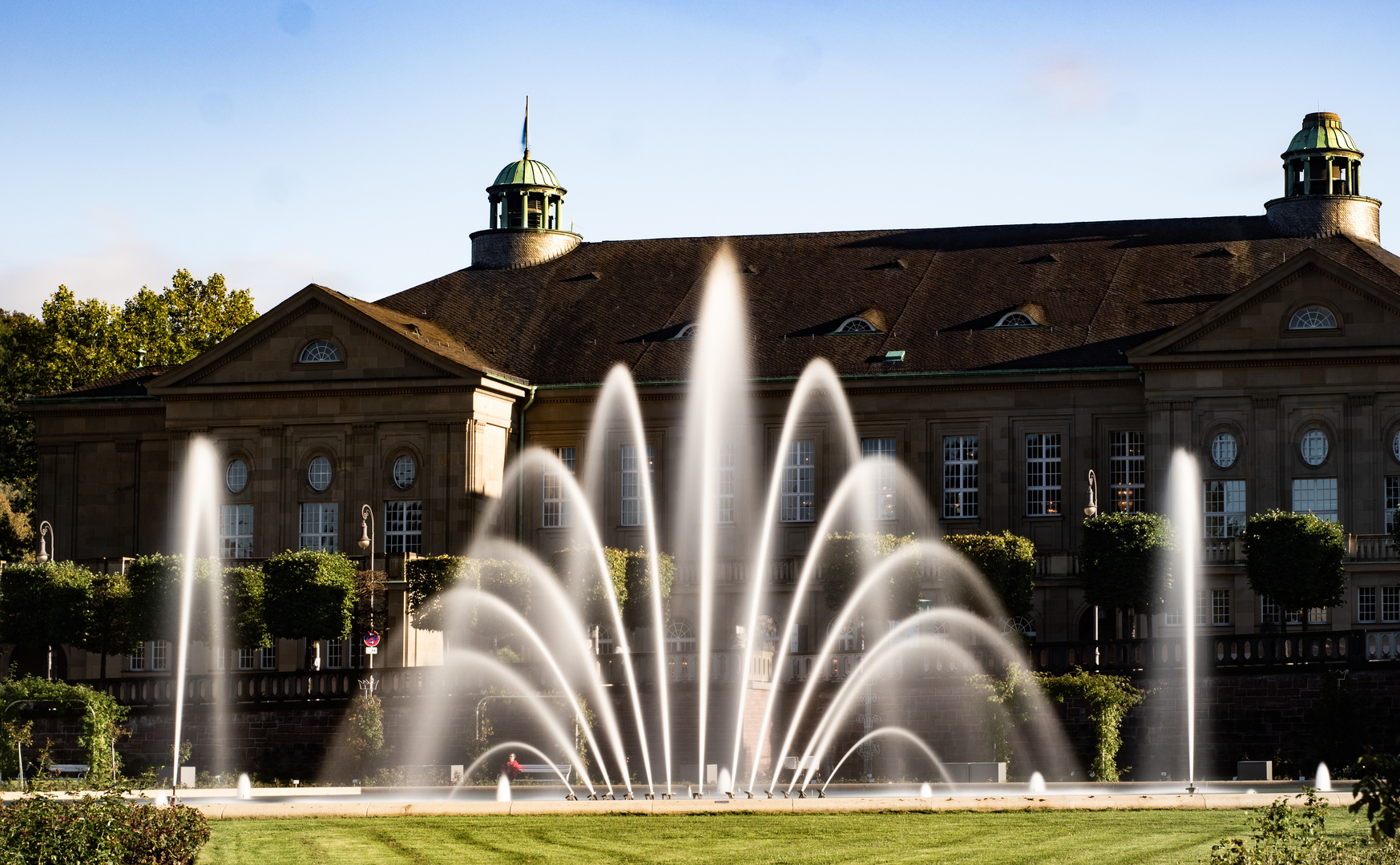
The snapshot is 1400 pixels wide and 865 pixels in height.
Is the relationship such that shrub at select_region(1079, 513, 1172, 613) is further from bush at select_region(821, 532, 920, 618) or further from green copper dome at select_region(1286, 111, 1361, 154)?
green copper dome at select_region(1286, 111, 1361, 154)

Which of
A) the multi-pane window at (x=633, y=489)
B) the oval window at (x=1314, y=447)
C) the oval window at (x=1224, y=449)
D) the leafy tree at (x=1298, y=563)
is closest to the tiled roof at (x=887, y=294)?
the multi-pane window at (x=633, y=489)

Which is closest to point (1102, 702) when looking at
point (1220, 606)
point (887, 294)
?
point (1220, 606)

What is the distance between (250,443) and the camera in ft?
211

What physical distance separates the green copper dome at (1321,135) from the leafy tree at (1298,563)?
17.9 metres

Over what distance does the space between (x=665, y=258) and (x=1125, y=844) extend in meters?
44.7

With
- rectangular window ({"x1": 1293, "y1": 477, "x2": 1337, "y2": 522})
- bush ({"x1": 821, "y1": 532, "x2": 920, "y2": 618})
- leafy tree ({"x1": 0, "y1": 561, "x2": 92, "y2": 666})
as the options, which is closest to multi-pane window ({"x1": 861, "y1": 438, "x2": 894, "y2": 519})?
bush ({"x1": 821, "y1": 532, "x2": 920, "y2": 618})

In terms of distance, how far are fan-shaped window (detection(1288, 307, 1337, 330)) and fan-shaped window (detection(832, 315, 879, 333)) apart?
1232 centimetres

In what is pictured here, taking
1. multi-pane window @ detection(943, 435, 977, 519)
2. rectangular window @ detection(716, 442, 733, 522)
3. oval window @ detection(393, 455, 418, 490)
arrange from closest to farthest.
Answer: multi-pane window @ detection(943, 435, 977, 519)
oval window @ detection(393, 455, 418, 490)
rectangular window @ detection(716, 442, 733, 522)

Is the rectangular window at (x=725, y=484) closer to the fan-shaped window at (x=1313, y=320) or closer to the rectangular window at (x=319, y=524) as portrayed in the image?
the rectangular window at (x=319, y=524)

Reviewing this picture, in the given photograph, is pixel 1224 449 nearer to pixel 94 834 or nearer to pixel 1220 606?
pixel 1220 606

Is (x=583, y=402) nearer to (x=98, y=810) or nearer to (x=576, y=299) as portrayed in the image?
(x=576, y=299)

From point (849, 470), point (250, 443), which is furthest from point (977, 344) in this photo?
point (250, 443)

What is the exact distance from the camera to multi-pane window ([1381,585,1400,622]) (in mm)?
55438

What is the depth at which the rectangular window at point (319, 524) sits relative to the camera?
63.5 m
